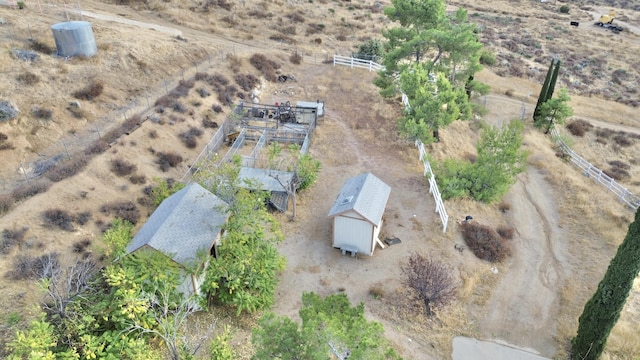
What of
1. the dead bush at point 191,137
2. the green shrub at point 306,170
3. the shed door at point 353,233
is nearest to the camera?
the shed door at point 353,233

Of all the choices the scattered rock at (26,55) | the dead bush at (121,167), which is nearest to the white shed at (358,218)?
the dead bush at (121,167)

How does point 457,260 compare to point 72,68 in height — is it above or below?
below

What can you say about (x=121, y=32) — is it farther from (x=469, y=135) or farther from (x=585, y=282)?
(x=585, y=282)

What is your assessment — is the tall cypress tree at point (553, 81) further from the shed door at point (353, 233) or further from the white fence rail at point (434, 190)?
the shed door at point (353, 233)

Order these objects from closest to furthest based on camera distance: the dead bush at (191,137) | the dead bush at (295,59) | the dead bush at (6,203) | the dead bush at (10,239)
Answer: the dead bush at (10,239) < the dead bush at (6,203) < the dead bush at (191,137) < the dead bush at (295,59)

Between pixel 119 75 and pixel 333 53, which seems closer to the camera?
pixel 119 75

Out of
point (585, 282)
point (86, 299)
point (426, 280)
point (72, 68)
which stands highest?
point (72, 68)

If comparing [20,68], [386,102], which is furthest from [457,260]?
[20,68]
